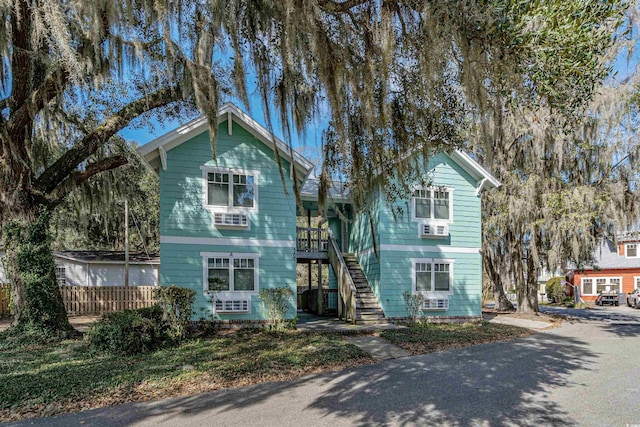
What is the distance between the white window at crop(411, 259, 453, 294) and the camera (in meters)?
13.1

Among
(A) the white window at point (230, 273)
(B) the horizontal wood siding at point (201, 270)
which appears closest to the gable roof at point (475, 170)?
(B) the horizontal wood siding at point (201, 270)

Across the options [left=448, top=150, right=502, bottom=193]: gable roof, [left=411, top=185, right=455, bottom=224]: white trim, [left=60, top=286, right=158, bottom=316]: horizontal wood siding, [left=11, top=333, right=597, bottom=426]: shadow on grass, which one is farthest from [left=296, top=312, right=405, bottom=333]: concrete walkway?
[left=60, top=286, right=158, bottom=316]: horizontal wood siding

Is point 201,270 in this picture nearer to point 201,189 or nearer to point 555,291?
point 201,189

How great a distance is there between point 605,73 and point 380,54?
3328 millimetres

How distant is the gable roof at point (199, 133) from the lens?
35.2 feet

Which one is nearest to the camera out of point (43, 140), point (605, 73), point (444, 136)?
point (605, 73)

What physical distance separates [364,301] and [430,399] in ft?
24.3

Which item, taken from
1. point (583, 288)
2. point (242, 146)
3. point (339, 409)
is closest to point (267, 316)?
point (242, 146)

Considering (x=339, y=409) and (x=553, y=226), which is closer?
(x=339, y=409)

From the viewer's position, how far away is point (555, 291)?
2852 centimetres

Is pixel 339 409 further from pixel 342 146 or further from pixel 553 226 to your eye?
pixel 553 226

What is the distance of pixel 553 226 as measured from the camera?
13219 millimetres

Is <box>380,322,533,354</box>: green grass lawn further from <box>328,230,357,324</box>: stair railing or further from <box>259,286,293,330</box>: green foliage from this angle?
<box>259,286,293,330</box>: green foliage

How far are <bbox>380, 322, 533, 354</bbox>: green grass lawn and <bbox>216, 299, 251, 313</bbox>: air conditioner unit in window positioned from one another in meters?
3.68
